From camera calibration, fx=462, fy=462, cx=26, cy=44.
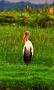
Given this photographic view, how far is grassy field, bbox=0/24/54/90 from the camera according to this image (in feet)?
57.3

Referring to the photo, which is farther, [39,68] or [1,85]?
[39,68]

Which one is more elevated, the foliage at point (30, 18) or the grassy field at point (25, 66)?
the grassy field at point (25, 66)

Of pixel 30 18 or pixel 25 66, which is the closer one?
pixel 25 66

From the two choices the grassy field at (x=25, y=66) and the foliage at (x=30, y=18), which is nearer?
the grassy field at (x=25, y=66)

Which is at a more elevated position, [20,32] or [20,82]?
[20,82]

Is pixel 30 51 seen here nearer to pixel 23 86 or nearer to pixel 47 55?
pixel 23 86

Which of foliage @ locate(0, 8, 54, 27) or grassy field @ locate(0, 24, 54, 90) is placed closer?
grassy field @ locate(0, 24, 54, 90)

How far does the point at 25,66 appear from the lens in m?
20.2

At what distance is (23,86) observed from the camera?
17266 millimetres

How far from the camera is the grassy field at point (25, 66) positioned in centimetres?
1747

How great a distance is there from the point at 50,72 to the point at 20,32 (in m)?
14.1

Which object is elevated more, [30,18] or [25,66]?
[25,66]

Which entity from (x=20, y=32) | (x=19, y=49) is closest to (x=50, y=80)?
(x=19, y=49)

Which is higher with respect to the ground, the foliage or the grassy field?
the grassy field
